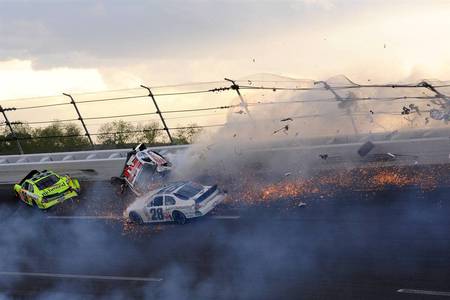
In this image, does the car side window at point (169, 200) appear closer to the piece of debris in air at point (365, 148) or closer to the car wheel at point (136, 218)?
the car wheel at point (136, 218)

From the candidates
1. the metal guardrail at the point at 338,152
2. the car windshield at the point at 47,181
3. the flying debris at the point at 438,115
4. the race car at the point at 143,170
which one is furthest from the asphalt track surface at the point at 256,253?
the flying debris at the point at 438,115

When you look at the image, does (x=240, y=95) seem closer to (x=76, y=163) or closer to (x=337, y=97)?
(x=337, y=97)

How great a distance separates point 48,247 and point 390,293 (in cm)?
1104

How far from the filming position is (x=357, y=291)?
1357 centimetres

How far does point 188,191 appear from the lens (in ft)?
62.1

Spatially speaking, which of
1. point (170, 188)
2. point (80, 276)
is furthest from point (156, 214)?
point (80, 276)

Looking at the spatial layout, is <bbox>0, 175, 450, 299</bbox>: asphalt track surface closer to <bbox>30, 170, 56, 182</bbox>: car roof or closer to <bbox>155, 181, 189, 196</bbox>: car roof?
<bbox>155, 181, 189, 196</bbox>: car roof

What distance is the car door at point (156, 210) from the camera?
62.3 ft

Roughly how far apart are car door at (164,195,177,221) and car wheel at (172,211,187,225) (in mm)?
130

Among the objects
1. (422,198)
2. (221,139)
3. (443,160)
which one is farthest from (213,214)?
(443,160)

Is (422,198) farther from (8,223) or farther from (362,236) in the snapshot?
(8,223)

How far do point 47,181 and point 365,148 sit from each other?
1158 cm

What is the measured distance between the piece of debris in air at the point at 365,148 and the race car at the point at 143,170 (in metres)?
6.66

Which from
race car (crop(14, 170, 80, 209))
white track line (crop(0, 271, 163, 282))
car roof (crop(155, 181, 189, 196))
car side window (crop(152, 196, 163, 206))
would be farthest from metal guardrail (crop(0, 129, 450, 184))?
white track line (crop(0, 271, 163, 282))
